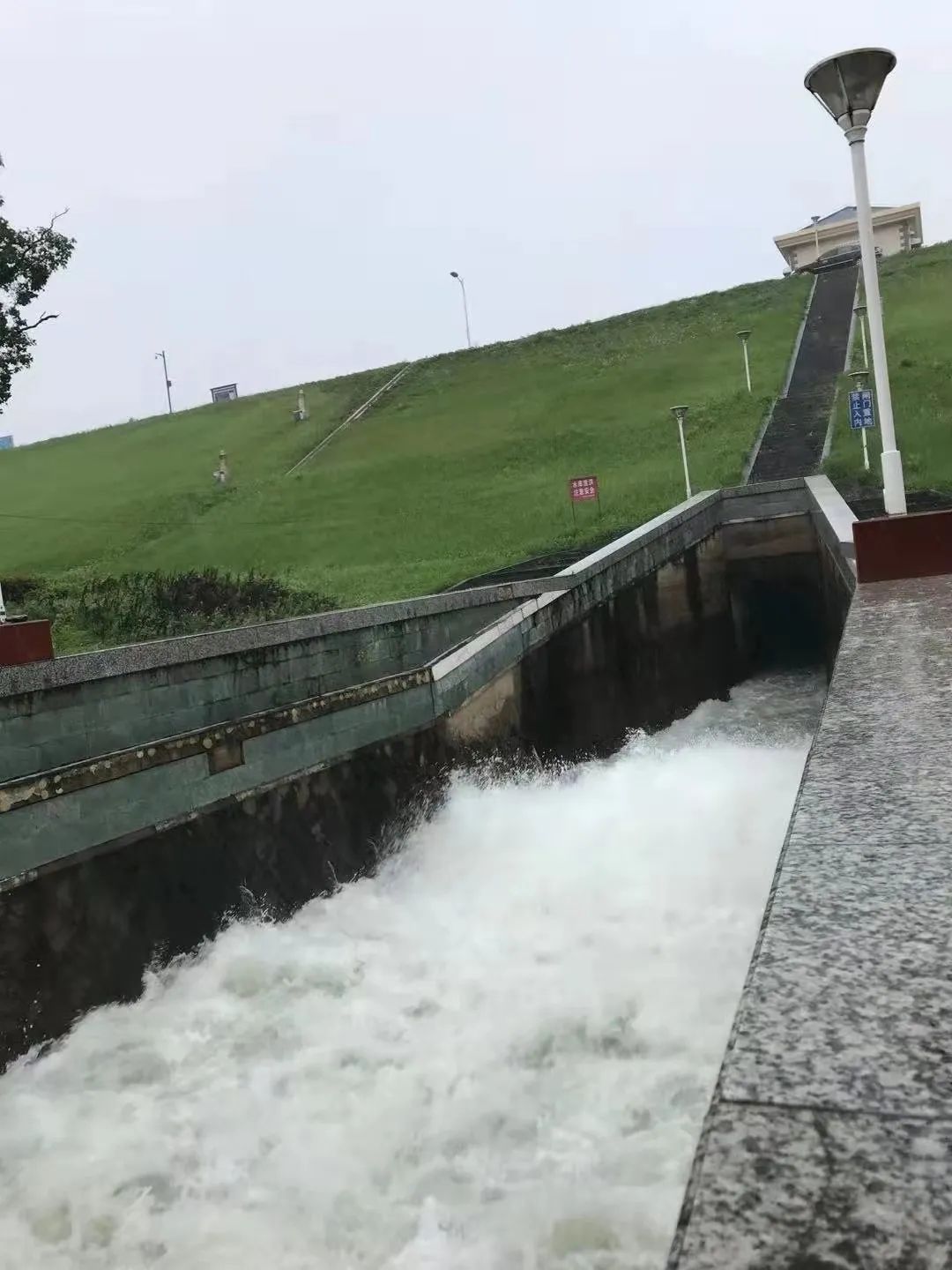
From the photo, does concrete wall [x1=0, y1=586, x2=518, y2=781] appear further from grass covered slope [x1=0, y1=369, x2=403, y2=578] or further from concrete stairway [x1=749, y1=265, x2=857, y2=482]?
grass covered slope [x1=0, y1=369, x2=403, y2=578]

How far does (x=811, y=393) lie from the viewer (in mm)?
33875

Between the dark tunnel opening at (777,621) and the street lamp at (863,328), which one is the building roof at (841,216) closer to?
the street lamp at (863,328)

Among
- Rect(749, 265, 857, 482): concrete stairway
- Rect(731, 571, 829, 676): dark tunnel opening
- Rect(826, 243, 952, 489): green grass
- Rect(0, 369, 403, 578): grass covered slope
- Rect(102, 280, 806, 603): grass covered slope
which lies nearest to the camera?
Rect(731, 571, 829, 676): dark tunnel opening

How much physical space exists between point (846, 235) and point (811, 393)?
42441 millimetres

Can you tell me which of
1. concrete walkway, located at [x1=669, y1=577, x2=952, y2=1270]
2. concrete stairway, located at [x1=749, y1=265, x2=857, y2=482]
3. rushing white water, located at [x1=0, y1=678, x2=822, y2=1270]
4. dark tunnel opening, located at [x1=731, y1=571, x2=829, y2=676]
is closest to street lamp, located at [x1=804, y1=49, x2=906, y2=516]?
rushing white water, located at [x1=0, y1=678, x2=822, y2=1270]

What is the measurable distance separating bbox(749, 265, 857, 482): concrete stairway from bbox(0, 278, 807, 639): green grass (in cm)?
77

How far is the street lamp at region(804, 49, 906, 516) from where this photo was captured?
8.41 meters

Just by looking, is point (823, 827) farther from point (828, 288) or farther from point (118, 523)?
point (828, 288)

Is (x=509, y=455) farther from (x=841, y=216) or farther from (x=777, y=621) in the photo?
(x=841, y=216)

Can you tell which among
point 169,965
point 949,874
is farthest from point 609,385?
point 949,874

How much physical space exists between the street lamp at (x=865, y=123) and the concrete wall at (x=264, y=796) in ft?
11.8

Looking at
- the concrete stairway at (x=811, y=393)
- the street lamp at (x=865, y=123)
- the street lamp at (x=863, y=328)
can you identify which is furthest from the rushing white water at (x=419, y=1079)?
the street lamp at (x=863, y=328)

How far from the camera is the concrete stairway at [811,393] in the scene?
26109 millimetres

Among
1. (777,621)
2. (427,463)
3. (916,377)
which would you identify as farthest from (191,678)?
(916,377)
